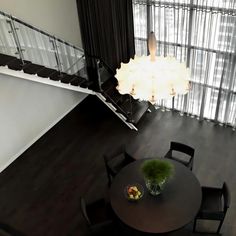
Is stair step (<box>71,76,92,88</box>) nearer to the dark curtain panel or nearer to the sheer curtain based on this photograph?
the dark curtain panel

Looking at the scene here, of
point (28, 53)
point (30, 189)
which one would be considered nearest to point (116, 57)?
point (28, 53)

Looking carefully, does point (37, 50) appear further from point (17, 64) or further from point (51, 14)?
point (51, 14)

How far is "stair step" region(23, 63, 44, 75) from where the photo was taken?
663 centimetres

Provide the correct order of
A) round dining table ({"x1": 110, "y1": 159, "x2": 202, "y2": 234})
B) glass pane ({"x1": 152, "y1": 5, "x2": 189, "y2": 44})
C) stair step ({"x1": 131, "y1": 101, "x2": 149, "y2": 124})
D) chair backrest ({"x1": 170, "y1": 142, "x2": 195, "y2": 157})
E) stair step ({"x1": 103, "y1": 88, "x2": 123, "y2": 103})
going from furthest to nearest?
1. stair step ({"x1": 131, "y1": 101, "x2": 149, "y2": 124})
2. stair step ({"x1": 103, "y1": 88, "x2": 123, "y2": 103})
3. glass pane ({"x1": 152, "y1": 5, "x2": 189, "y2": 44})
4. chair backrest ({"x1": 170, "y1": 142, "x2": 195, "y2": 157})
5. round dining table ({"x1": 110, "y1": 159, "x2": 202, "y2": 234})

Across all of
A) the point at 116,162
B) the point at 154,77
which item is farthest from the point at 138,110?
the point at 154,77

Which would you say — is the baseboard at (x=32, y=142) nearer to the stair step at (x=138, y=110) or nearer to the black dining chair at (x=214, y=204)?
the stair step at (x=138, y=110)

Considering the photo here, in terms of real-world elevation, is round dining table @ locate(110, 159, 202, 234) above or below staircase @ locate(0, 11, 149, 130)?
below

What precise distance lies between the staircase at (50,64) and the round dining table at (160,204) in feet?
8.77

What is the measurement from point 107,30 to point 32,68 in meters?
2.63

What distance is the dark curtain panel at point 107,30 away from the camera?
8125 millimetres

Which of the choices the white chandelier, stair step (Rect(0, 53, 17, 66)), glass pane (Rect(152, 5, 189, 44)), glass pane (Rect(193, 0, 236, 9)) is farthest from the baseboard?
the white chandelier

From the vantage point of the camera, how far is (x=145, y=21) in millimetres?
8312

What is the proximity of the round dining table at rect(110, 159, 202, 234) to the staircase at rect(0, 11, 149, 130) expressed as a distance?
2673 mm

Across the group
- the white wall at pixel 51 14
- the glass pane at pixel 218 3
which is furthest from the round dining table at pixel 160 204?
the white wall at pixel 51 14
